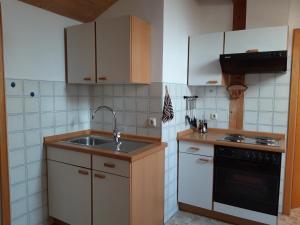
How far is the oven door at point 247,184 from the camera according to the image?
2.20 metres

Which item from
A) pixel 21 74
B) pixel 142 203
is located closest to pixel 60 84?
pixel 21 74

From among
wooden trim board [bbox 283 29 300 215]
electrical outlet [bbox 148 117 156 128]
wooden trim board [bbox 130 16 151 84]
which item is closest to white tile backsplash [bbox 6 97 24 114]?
wooden trim board [bbox 130 16 151 84]

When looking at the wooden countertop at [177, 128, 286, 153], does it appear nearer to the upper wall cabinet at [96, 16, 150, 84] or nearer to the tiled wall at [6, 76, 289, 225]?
the tiled wall at [6, 76, 289, 225]

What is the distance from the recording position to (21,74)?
2062mm

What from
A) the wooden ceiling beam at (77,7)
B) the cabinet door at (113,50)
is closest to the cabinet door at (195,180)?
the cabinet door at (113,50)

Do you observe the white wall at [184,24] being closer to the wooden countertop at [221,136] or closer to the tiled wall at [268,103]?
the wooden countertop at [221,136]

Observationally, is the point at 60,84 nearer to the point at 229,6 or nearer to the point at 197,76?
the point at 197,76

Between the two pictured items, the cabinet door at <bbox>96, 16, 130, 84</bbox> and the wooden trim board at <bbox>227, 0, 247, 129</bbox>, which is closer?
the cabinet door at <bbox>96, 16, 130, 84</bbox>

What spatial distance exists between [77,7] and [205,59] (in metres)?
1.47

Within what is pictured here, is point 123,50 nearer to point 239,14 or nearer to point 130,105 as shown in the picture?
point 130,105

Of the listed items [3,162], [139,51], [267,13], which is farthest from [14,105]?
[267,13]

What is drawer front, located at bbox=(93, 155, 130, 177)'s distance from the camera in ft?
6.04

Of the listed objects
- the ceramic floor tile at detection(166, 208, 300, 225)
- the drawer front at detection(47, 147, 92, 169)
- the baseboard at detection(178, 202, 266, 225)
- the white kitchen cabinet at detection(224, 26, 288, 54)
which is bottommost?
the ceramic floor tile at detection(166, 208, 300, 225)

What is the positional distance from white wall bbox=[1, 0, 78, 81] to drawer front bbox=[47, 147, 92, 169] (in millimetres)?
723
